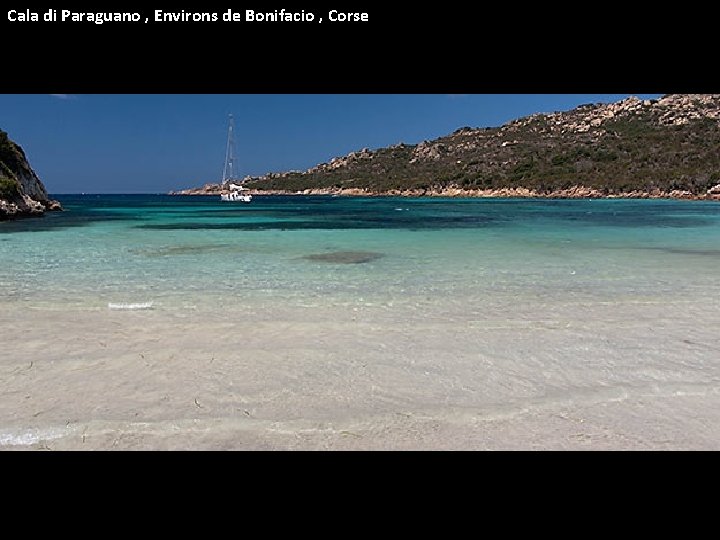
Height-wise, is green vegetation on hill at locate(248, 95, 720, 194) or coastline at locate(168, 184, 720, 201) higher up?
green vegetation on hill at locate(248, 95, 720, 194)

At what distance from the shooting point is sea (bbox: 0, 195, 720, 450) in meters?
4.07

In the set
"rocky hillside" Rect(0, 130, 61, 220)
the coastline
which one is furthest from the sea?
the coastline

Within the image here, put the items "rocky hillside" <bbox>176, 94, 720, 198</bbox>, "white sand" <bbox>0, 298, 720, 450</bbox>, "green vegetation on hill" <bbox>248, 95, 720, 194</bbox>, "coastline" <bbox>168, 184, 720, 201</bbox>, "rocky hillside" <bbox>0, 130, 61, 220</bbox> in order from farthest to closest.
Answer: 1. "green vegetation on hill" <bbox>248, 95, 720, 194</bbox>
2. "rocky hillside" <bbox>176, 94, 720, 198</bbox>
3. "coastline" <bbox>168, 184, 720, 201</bbox>
4. "rocky hillside" <bbox>0, 130, 61, 220</bbox>
5. "white sand" <bbox>0, 298, 720, 450</bbox>

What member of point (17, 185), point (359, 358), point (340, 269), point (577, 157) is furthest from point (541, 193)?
point (359, 358)

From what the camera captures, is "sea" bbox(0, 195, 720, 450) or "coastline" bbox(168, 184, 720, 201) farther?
"coastline" bbox(168, 184, 720, 201)

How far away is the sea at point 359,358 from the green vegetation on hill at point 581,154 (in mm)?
77538

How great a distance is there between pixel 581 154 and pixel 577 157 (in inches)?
36.1

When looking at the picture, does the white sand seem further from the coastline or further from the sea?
the coastline

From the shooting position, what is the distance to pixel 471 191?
10531 cm

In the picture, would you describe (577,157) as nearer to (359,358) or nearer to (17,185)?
(17,185)

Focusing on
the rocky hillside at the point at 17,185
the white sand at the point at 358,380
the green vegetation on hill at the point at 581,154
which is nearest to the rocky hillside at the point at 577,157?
the green vegetation on hill at the point at 581,154

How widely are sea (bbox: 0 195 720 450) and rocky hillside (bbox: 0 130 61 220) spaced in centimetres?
2771
